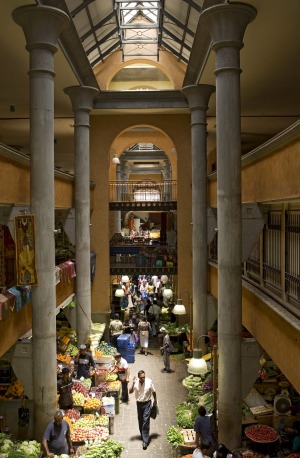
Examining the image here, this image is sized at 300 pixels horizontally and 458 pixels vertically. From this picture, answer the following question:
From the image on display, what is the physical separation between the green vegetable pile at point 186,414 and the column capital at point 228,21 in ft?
30.6

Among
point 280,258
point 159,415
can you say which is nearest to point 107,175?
point 159,415

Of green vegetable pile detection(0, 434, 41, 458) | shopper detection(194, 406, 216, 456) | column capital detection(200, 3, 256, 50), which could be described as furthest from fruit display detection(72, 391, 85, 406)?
column capital detection(200, 3, 256, 50)

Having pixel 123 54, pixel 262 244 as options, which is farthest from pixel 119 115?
pixel 262 244

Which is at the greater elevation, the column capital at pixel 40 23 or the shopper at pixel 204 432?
the column capital at pixel 40 23

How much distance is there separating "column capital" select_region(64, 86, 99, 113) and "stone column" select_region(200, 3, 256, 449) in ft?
24.8

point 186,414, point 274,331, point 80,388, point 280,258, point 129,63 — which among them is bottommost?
point 186,414

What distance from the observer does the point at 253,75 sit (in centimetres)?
1504

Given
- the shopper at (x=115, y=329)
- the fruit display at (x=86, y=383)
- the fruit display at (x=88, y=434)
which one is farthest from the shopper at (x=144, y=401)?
the shopper at (x=115, y=329)

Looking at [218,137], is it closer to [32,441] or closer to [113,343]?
[32,441]

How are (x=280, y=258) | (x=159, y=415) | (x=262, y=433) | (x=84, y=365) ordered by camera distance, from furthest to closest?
(x=84, y=365)
(x=159, y=415)
(x=280, y=258)
(x=262, y=433)

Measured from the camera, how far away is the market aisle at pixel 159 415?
12.2 metres

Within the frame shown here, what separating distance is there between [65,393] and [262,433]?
16.5ft

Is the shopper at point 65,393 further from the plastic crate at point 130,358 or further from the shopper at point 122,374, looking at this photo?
the plastic crate at point 130,358

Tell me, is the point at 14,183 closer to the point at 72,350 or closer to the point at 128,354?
the point at 72,350
